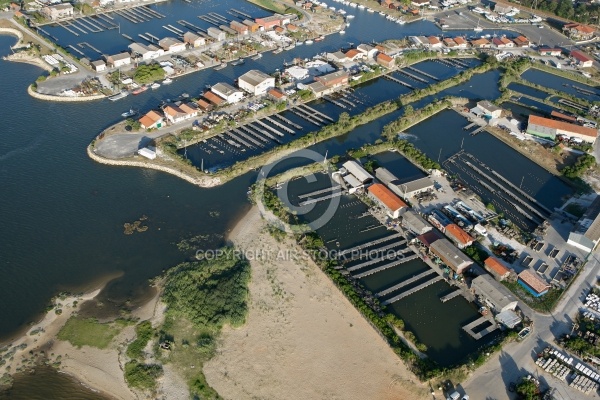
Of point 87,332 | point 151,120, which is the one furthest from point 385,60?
point 87,332

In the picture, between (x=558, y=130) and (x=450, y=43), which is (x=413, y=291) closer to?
(x=558, y=130)

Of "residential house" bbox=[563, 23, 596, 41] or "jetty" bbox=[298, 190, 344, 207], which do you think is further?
"residential house" bbox=[563, 23, 596, 41]

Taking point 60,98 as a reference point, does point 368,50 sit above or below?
above

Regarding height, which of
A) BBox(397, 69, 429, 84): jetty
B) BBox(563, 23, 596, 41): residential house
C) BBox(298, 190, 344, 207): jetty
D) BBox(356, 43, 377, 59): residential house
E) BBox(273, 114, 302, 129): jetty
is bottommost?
BBox(298, 190, 344, 207): jetty

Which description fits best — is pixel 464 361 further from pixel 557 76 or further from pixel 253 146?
pixel 557 76

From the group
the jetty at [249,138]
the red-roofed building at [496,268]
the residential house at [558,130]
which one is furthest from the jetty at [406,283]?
the residential house at [558,130]

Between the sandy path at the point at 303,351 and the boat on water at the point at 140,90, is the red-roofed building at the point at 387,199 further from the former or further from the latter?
the boat on water at the point at 140,90

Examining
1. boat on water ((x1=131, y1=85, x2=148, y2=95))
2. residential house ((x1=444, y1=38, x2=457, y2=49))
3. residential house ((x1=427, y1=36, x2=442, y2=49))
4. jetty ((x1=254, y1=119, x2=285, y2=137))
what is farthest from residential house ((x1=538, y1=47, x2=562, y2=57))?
boat on water ((x1=131, y1=85, x2=148, y2=95))

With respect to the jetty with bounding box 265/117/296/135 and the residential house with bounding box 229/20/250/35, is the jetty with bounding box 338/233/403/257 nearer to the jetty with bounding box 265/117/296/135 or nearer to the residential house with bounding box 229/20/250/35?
the jetty with bounding box 265/117/296/135
